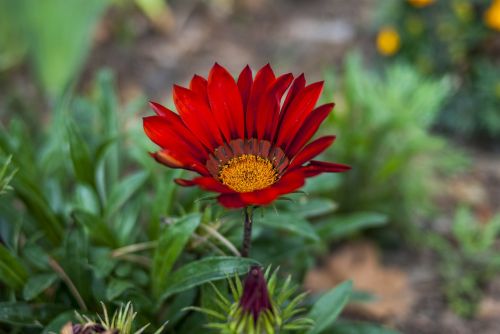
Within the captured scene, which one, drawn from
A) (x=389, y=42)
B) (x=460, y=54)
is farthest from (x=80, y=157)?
(x=460, y=54)

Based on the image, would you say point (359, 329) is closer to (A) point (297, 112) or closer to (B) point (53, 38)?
(A) point (297, 112)

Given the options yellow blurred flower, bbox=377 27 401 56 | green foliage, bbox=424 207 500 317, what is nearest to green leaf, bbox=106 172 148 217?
green foliage, bbox=424 207 500 317

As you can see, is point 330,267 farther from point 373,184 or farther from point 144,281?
point 144,281

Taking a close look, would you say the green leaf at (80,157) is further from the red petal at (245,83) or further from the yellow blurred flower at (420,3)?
the yellow blurred flower at (420,3)

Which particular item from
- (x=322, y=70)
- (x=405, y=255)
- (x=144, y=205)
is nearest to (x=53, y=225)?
(x=144, y=205)

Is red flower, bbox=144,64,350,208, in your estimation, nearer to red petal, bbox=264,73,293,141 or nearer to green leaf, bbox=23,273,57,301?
red petal, bbox=264,73,293,141
